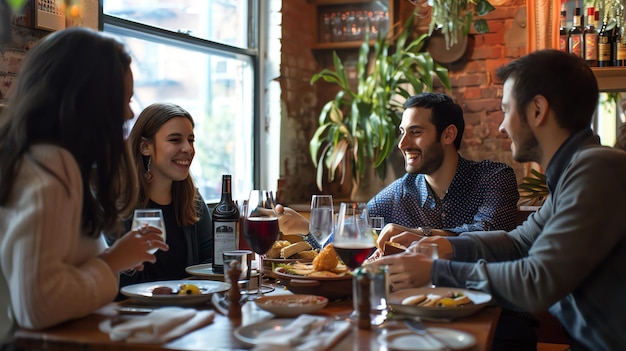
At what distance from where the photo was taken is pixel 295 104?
4.87 metres

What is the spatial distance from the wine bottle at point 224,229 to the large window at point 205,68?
56.9 inches

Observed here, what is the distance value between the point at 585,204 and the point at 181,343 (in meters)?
0.96

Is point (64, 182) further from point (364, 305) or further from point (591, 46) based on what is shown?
point (591, 46)

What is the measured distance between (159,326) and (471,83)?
366cm

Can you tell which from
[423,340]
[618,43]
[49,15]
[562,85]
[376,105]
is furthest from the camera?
[376,105]

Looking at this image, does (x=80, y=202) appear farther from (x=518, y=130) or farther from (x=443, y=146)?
(x=443, y=146)

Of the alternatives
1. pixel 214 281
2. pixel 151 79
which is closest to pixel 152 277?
pixel 214 281

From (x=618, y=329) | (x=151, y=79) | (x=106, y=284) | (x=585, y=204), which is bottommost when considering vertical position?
(x=618, y=329)

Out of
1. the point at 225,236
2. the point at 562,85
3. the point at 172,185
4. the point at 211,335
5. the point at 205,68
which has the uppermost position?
the point at 205,68

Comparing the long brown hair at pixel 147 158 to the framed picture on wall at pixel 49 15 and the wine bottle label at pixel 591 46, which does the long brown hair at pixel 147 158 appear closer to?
the framed picture on wall at pixel 49 15

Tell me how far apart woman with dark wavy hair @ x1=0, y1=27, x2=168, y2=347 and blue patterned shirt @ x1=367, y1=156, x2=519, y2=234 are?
1.36m

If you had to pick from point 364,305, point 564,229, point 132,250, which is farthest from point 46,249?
point 564,229

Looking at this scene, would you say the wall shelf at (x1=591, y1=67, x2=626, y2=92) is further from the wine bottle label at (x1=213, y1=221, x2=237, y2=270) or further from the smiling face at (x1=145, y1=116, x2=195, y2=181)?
the wine bottle label at (x1=213, y1=221, x2=237, y2=270)

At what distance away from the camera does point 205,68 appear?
4.31 metres
